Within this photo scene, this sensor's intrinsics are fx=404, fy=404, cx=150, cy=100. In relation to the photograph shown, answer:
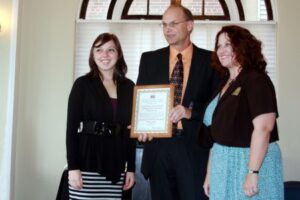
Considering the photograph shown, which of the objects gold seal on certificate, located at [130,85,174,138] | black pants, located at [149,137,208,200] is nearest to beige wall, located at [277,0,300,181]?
black pants, located at [149,137,208,200]

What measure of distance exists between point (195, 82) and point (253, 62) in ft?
1.37

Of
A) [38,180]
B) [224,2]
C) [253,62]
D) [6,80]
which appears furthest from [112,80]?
[224,2]

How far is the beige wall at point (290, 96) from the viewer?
444 cm

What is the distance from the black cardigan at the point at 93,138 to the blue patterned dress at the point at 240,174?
1.96ft

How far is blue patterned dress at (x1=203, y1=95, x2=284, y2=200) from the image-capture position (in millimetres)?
1917

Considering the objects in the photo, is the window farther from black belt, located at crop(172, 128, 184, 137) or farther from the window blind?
black belt, located at crop(172, 128, 184, 137)

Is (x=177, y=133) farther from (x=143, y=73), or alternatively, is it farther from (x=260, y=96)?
(x=260, y=96)

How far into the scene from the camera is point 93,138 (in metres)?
2.28

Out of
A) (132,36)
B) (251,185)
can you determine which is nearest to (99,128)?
(251,185)

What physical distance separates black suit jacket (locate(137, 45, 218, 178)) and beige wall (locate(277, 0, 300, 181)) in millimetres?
2330

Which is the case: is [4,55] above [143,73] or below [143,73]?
above

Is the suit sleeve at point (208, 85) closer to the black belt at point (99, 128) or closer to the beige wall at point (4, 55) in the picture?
the black belt at point (99, 128)

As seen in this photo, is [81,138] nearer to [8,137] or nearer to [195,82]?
[195,82]

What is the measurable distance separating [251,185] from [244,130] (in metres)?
0.26
